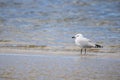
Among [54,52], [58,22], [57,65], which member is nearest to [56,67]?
[57,65]

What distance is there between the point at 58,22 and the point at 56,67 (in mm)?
8773

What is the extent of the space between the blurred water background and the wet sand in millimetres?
1188

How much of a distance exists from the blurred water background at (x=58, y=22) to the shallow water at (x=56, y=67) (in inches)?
77.2

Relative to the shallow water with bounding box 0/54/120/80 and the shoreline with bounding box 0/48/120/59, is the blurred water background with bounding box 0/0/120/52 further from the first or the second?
the shallow water with bounding box 0/54/120/80

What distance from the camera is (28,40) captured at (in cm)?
1415

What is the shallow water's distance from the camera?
27.0ft

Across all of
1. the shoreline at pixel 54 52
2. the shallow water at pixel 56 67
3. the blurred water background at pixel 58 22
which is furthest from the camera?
the blurred water background at pixel 58 22

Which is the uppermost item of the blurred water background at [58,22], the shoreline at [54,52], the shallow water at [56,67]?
the blurred water background at [58,22]

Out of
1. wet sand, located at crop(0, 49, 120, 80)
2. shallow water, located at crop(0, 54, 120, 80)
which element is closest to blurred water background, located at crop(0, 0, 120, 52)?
wet sand, located at crop(0, 49, 120, 80)

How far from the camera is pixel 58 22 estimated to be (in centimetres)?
1803

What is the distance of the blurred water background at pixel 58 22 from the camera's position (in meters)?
13.9

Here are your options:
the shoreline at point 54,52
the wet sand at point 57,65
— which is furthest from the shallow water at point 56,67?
the shoreline at point 54,52

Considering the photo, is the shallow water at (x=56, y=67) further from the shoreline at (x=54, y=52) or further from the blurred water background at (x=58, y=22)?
the blurred water background at (x=58, y=22)

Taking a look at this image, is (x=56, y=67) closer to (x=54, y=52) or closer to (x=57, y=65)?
(x=57, y=65)
